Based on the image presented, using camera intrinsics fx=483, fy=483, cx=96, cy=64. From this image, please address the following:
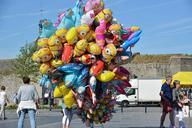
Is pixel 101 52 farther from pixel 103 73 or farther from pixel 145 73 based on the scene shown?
pixel 145 73

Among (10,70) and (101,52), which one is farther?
(10,70)

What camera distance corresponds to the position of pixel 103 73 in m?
10.6

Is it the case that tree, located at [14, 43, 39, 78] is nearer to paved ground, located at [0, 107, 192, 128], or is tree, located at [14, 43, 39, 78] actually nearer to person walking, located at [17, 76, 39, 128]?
paved ground, located at [0, 107, 192, 128]

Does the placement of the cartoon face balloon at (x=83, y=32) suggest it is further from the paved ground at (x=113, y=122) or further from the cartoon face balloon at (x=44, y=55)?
the paved ground at (x=113, y=122)

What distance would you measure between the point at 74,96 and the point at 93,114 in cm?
66

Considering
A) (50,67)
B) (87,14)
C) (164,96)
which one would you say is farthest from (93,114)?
(164,96)

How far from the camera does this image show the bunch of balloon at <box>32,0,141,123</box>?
1068cm

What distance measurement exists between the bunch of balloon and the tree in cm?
3550

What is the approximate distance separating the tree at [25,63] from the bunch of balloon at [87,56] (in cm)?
3550

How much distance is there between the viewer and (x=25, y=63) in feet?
159

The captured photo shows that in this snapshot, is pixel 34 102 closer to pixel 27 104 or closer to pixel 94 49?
pixel 27 104

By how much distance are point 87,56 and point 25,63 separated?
3836cm

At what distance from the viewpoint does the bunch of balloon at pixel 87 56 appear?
10.7 metres

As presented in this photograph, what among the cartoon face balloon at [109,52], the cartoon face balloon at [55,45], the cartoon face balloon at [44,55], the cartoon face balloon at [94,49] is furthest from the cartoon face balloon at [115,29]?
the cartoon face balloon at [44,55]
